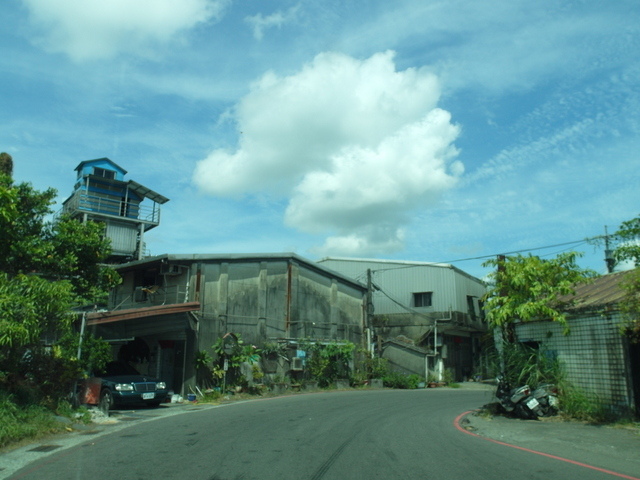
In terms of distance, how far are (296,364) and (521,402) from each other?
14.0m

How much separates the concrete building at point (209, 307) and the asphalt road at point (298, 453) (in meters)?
8.67

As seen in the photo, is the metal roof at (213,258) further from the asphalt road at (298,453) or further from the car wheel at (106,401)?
the asphalt road at (298,453)

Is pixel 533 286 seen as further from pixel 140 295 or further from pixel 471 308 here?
pixel 471 308

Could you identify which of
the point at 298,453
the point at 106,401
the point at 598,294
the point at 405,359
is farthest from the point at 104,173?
the point at 298,453

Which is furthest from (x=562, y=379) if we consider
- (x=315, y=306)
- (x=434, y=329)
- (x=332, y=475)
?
(x=434, y=329)

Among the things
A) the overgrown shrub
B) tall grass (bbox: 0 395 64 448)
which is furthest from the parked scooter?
tall grass (bbox: 0 395 64 448)

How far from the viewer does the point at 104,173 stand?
43.7 meters

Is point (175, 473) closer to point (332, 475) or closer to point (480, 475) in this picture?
point (332, 475)

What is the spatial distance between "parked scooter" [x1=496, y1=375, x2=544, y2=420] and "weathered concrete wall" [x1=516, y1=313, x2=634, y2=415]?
103 centimetres

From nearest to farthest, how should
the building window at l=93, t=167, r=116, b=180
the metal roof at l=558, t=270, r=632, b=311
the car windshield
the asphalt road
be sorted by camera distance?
the asphalt road
the metal roof at l=558, t=270, r=632, b=311
the car windshield
the building window at l=93, t=167, r=116, b=180

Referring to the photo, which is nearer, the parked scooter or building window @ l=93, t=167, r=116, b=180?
the parked scooter

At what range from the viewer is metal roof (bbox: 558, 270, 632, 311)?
12492 millimetres

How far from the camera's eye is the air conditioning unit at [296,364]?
25.8 metres

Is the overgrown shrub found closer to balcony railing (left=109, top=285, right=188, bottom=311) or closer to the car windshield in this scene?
the car windshield
